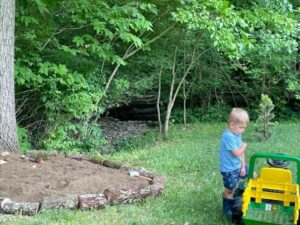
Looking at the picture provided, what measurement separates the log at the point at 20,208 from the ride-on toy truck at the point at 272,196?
1911 millimetres

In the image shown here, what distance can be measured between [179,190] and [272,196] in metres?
1.71

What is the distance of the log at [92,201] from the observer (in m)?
5.05

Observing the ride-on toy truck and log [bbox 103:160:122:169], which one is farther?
log [bbox 103:160:122:169]

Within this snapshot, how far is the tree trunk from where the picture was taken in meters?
6.84

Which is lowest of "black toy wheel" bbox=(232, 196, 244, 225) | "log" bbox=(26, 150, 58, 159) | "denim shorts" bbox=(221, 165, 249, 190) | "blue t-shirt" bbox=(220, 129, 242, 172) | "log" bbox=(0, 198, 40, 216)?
"log" bbox=(0, 198, 40, 216)

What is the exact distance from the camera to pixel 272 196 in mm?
4488

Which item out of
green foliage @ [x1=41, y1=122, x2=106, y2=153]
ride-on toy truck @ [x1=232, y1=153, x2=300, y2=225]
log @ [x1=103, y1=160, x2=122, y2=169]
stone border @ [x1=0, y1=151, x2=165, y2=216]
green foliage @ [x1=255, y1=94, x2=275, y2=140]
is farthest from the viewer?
green foliage @ [x1=255, y1=94, x2=275, y2=140]

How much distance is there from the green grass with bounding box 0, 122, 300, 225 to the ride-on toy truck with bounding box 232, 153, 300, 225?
51 centimetres

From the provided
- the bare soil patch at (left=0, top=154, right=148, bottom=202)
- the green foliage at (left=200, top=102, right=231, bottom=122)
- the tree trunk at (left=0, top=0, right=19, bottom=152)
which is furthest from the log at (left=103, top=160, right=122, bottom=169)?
the green foliage at (left=200, top=102, right=231, bottom=122)

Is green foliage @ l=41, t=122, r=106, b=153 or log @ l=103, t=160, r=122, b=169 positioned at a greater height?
log @ l=103, t=160, r=122, b=169

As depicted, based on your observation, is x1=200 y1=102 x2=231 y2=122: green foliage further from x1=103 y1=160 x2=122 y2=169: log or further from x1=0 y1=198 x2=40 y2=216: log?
x1=0 y1=198 x2=40 y2=216: log

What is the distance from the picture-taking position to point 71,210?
4973mm

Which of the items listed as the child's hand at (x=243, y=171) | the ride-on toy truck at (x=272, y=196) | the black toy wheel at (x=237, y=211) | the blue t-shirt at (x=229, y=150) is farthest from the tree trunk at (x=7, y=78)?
the ride-on toy truck at (x=272, y=196)

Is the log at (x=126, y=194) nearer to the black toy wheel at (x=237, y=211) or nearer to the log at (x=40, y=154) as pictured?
the black toy wheel at (x=237, y=211)
